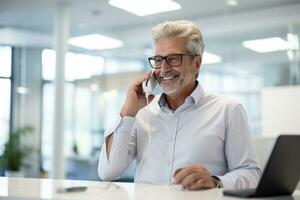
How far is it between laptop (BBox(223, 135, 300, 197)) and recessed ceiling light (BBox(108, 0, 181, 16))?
5.84 meters

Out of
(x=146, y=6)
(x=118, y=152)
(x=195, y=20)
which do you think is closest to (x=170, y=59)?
(x=118, y=152)

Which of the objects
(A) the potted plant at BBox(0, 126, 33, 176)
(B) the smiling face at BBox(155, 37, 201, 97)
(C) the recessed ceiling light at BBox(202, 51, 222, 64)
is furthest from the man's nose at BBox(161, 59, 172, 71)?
(A) the potted plant at BBox(0, 126, 33, 176)

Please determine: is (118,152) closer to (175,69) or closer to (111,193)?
(175,69)

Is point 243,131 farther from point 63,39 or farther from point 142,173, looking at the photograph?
point 63,39

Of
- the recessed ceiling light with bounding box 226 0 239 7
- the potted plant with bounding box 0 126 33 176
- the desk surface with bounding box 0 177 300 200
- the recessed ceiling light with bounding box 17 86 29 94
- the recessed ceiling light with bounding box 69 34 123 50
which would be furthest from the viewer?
the recessed ceiling light with bounding box 17 86 29 94

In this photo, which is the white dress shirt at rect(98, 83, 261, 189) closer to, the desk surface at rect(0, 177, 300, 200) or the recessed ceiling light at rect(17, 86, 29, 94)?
the desk surface at rect(0, 177, 300, 200)

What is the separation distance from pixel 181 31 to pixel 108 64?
689 cm

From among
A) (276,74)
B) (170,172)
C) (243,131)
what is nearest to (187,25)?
(243,131)

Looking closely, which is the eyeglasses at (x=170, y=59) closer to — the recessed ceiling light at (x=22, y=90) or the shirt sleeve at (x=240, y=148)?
the shirt sleeve at (x=240, y=148)

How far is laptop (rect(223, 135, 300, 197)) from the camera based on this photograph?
3.93ft

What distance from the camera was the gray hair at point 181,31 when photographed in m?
1.98

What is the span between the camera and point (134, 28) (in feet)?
26.4

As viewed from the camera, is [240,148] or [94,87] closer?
[240,148]

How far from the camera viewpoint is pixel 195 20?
290 inches
